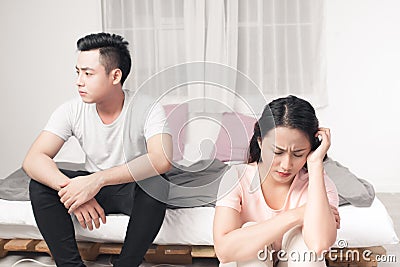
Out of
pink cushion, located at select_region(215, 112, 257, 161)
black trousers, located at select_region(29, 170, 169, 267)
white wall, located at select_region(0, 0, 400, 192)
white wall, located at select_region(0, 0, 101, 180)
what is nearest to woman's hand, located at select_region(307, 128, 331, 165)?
pink cushion, located at select_region(215, 112, 257, 161)

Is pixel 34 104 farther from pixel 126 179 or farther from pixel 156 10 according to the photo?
pixel 126 179

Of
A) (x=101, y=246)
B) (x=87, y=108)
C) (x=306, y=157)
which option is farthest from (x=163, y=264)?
(x=306, y=157)

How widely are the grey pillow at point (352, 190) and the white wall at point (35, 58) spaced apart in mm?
1990

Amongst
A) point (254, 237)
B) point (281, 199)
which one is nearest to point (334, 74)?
point (281, 199)

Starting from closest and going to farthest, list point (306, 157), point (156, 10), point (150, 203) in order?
point (306, 157)
point (150, 203)
point (156, 10)

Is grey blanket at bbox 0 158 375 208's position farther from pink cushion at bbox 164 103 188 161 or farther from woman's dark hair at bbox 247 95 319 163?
woman's dark hair at bbox 247 95 319 163

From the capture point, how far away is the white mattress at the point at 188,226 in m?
2.54

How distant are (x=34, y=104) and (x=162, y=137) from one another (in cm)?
211

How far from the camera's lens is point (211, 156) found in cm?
275

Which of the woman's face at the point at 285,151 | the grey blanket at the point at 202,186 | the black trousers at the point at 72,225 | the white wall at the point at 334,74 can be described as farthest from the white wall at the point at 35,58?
the woman's face at the point at 285,151

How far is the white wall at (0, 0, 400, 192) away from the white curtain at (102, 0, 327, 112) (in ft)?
0.38

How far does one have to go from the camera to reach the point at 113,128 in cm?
257

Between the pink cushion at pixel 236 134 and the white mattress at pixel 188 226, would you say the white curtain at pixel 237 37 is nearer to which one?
the white mattress at pixel 188 226

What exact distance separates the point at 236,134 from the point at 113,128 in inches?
19.7
